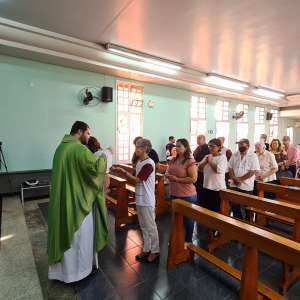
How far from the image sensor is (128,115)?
675cm

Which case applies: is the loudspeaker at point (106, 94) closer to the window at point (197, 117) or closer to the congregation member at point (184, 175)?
the window at point (197, 117)

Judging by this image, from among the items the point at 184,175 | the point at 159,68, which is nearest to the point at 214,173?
the point at 184,175

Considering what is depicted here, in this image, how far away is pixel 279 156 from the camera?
215 inches

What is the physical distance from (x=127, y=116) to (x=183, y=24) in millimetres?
3356

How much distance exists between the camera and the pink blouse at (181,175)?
269 centimetres

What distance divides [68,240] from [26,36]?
3.86m

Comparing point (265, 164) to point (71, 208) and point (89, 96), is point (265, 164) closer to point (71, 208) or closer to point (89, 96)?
point (71, 208)

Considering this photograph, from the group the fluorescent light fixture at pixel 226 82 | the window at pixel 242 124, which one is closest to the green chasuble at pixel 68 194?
the fluorescent light fixture at pixel 226 82

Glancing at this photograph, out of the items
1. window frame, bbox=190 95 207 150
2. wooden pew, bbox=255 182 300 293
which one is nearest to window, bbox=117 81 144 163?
window frame, bbox=190 95 207 150

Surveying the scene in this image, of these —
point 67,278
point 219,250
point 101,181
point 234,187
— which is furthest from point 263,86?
point 67,278

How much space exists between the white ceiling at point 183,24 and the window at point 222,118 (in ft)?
12.2

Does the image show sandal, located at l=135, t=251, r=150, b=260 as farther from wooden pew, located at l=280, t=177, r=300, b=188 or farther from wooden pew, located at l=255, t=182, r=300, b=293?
wooden pew, located at l=280, t=177, r=300, b=188

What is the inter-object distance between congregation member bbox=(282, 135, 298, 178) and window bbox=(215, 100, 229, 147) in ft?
12.4

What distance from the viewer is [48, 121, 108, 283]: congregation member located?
210 centimetres
